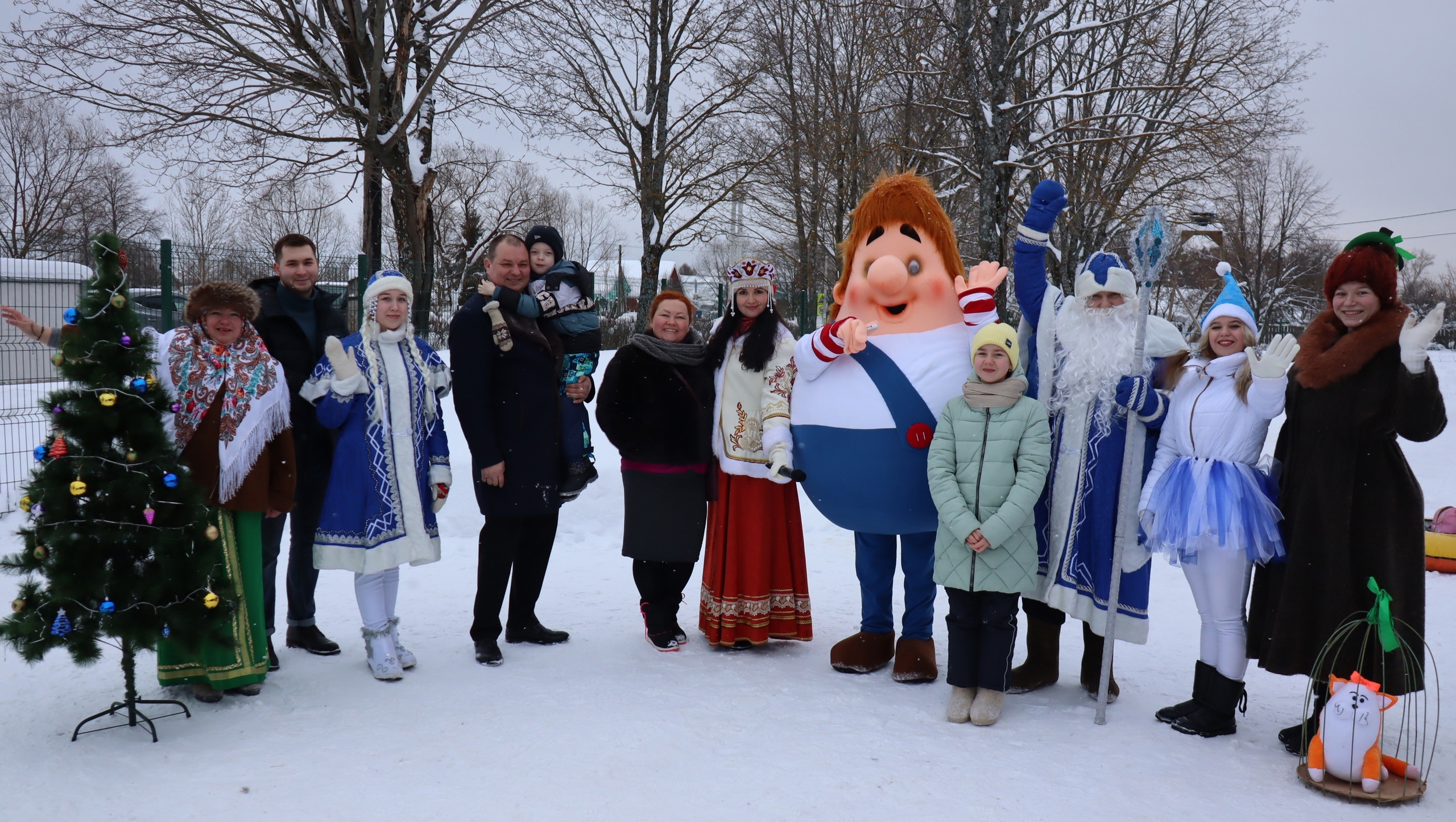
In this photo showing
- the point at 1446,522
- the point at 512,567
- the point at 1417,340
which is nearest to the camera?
the point at 1417,340

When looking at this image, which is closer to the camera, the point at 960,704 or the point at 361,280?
the point at 960,704

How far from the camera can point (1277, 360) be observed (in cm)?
→ 325

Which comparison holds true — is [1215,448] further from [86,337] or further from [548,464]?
[86,337]

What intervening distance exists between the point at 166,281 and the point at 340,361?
4954 mm

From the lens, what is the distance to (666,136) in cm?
1622

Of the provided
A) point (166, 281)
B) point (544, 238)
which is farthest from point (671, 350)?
point (166, 281)

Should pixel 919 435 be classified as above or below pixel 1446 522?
above

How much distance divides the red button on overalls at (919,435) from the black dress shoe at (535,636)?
82.1 inches

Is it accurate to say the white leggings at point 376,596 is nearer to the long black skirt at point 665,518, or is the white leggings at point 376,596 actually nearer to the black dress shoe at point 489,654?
the black dress shoe at point 489,654

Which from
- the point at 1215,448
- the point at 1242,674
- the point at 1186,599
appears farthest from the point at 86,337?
the point at 1186,599

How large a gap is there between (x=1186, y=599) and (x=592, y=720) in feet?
13.3

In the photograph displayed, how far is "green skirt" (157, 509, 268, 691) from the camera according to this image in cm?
365

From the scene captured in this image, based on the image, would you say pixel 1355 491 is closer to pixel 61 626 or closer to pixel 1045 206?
pixel 1045 206

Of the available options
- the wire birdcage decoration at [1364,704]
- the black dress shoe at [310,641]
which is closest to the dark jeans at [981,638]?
the wire birdcage decoration at [1364,704]
